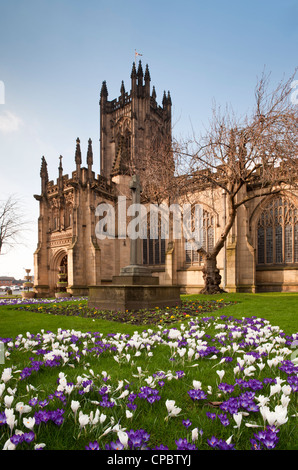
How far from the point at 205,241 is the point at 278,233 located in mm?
6280

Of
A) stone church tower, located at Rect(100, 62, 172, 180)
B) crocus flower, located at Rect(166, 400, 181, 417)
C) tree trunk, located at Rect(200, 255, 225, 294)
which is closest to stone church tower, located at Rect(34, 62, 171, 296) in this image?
tree trunk, located at Rect(200, 255, 225, 294)

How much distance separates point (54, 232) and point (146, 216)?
988cm

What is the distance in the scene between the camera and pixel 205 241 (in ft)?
84.7

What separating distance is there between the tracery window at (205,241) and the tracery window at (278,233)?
13.5ft

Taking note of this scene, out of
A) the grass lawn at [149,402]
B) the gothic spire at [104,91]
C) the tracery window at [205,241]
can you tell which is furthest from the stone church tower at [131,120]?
the grass lawn at [149,402]

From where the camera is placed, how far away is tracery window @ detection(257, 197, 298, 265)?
22250mm

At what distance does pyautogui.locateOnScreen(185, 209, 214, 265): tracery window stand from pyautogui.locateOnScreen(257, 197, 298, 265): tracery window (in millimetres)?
4113

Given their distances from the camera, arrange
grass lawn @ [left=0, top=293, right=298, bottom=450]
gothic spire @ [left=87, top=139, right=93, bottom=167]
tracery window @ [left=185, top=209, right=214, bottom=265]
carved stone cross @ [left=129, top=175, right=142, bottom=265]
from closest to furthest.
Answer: grass lawn @ [left=0, top=293, right=298, bottom=450] → carved stone cross @ [left=129, top=175, right=142, bottom=265] → tracery window @ [left=185, top=209, right=214, bottom=265] → gothic spire @ [left=87, top=139, right=93, bottom=167]

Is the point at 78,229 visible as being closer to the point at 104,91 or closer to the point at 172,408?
the point at 172,408

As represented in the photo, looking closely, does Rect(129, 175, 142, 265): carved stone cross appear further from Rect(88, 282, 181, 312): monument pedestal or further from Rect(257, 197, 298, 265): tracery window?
Rect(257, 197, 298, 265): tracery window

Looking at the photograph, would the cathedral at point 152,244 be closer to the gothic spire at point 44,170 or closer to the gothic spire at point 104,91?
the gothic spire at point 44,170

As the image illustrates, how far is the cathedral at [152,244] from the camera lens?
21.7 m

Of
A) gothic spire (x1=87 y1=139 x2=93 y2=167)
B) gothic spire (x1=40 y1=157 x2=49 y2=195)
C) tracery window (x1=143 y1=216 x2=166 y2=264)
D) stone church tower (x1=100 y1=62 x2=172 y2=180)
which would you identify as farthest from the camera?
stone church tower (x1=100 y1=62 x2=172 y2=180)
